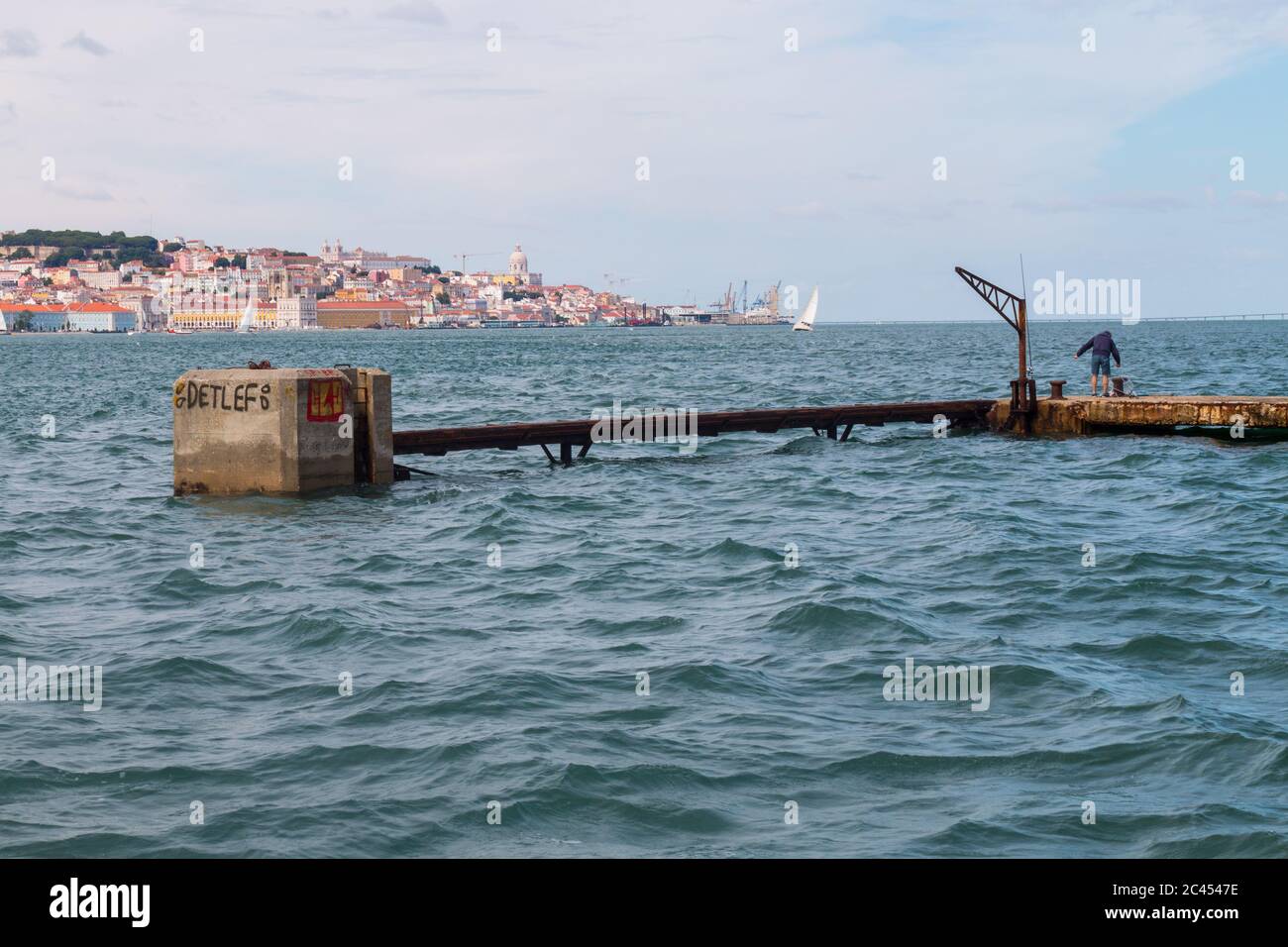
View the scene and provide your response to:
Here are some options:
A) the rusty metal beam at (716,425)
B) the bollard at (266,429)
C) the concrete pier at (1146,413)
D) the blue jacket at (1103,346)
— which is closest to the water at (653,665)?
the bollard at (266,429)

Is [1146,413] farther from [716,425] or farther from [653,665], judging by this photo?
[653,665]

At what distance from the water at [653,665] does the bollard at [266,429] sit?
62 centimetres

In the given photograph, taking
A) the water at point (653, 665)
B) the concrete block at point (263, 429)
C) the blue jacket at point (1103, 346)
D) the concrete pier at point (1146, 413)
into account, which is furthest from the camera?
the blue jacket at point (1103, 346)

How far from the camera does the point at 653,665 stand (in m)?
11.3

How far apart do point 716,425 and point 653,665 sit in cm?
1534

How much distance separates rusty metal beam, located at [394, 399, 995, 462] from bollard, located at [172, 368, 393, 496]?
2.19 m

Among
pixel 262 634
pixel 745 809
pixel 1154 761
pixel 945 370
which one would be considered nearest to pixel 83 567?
pixel 262 634

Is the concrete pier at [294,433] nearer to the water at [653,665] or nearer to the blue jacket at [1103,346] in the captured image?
the water at [653,665]

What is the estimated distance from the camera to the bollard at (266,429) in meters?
19.5

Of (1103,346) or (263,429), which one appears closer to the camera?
(263,429)

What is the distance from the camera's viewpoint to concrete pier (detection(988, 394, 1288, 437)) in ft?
88.7

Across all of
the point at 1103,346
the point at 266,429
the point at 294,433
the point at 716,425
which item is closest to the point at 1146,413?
the point at 1103,346

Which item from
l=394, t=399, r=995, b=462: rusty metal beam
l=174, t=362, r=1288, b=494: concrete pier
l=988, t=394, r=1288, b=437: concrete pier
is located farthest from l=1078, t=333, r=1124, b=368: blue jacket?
l=174, t=362, r=1288, b=494: concrete pier
